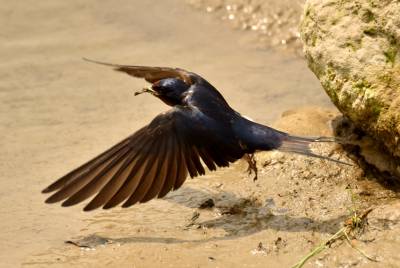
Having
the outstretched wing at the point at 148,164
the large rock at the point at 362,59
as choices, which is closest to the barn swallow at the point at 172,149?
the outstretched wing at the point at 148,164

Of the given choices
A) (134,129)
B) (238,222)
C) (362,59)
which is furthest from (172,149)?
(134,129)

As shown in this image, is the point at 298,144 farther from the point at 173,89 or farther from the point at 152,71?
the point at 152,71

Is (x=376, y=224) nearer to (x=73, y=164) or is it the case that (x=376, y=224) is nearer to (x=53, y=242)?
(x=53, y=242)

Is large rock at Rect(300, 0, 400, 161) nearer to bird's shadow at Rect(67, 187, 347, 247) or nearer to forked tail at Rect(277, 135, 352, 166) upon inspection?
forked tail at Rect(277, 135, 352, 166)

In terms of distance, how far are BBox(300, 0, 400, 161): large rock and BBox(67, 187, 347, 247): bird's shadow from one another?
469 mm

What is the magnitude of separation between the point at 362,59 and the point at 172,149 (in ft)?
3.10

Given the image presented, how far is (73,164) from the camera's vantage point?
14.8ft

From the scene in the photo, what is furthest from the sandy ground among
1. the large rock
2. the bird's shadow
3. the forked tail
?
the large rock

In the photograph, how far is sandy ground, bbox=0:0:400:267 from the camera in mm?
3596

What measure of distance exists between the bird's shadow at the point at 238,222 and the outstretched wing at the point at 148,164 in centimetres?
25

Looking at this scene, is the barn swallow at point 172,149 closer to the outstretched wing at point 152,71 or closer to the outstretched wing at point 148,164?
the outstretched wing at point 148,164

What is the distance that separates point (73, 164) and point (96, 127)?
0.47 metres

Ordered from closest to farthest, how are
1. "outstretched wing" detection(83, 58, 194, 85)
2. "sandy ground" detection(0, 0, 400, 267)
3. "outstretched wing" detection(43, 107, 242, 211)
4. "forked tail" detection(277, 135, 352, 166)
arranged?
1. "outstretched wing" detection(43, 107, 242, 211)
2. "sandy ground" detection(0, 0, 400, 267)
3. "forked tail" detection(277, 135, 352, 166)
4. "outstretched wing" detection(83, 58, 194, 85)

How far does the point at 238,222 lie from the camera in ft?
12.5
